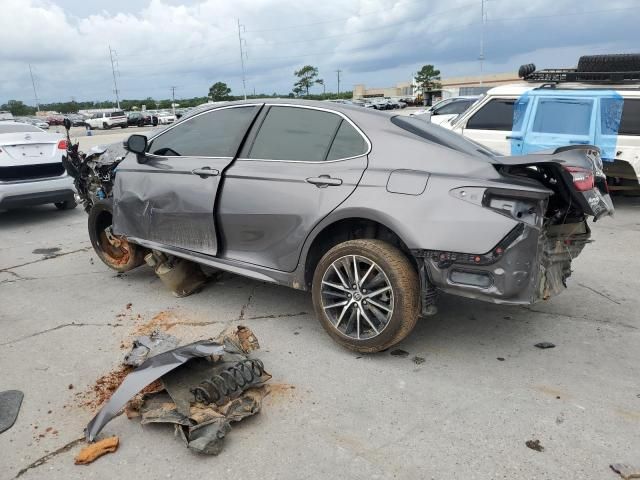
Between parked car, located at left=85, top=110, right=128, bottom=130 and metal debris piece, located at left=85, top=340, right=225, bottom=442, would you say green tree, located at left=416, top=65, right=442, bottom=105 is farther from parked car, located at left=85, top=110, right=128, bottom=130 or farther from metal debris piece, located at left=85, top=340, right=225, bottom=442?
metal debris piece, located at left=85, top=340, right=225, bottom=442

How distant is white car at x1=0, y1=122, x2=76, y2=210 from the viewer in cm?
785

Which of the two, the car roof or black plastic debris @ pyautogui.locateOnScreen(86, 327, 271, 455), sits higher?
the car roof

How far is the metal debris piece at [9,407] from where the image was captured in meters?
2.99

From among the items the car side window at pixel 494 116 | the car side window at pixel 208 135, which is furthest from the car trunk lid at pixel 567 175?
the car side window at pixel 494 116

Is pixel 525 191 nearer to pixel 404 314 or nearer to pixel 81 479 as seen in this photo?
pixel 404 314

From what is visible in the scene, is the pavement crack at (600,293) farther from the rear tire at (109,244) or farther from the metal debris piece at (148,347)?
the rear tire at (109,244)

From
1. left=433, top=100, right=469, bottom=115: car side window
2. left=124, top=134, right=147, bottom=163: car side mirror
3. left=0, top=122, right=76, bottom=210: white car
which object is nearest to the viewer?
left=124, top=134, right=147, bottom=163: car side mirror

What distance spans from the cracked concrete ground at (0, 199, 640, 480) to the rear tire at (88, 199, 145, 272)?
0.72 feet

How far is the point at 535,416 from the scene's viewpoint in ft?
9.62

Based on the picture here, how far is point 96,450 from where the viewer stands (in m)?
2.71

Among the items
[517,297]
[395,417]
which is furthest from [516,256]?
[395,417]

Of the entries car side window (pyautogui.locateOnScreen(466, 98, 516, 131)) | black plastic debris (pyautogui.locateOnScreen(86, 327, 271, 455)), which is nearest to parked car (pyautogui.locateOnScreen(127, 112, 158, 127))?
car side window (pyautogui.locateOnScreen(466, 98, 516, 131))

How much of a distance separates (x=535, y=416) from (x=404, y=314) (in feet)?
3.09

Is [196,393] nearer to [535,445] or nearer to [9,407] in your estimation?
[9,407]
